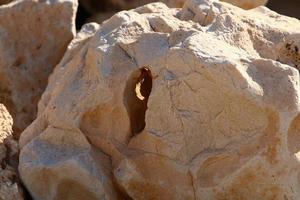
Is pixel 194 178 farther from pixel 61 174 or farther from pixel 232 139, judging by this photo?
pixel 61 174

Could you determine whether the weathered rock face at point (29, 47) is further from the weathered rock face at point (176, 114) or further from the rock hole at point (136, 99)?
the rock hole at point (136, 99)

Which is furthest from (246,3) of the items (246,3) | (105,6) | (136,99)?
(105,6)

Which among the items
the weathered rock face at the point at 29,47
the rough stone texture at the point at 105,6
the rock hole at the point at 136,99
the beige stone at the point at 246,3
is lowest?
the rough stone texture at the point at 105,6

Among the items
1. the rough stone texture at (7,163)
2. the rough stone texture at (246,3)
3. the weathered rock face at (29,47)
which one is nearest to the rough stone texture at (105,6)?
the rough stone texture at (246,3)

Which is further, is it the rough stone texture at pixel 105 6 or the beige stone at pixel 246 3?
the rough stone texture at pixel 105 6

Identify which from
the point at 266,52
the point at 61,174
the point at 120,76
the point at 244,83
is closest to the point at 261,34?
the point at 266,52

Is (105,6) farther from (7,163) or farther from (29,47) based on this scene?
(7,163)

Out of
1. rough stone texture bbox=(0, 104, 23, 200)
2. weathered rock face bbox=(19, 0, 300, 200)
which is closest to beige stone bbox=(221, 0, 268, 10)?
weathered rock face bbox=(19, 0, 300, 200)
